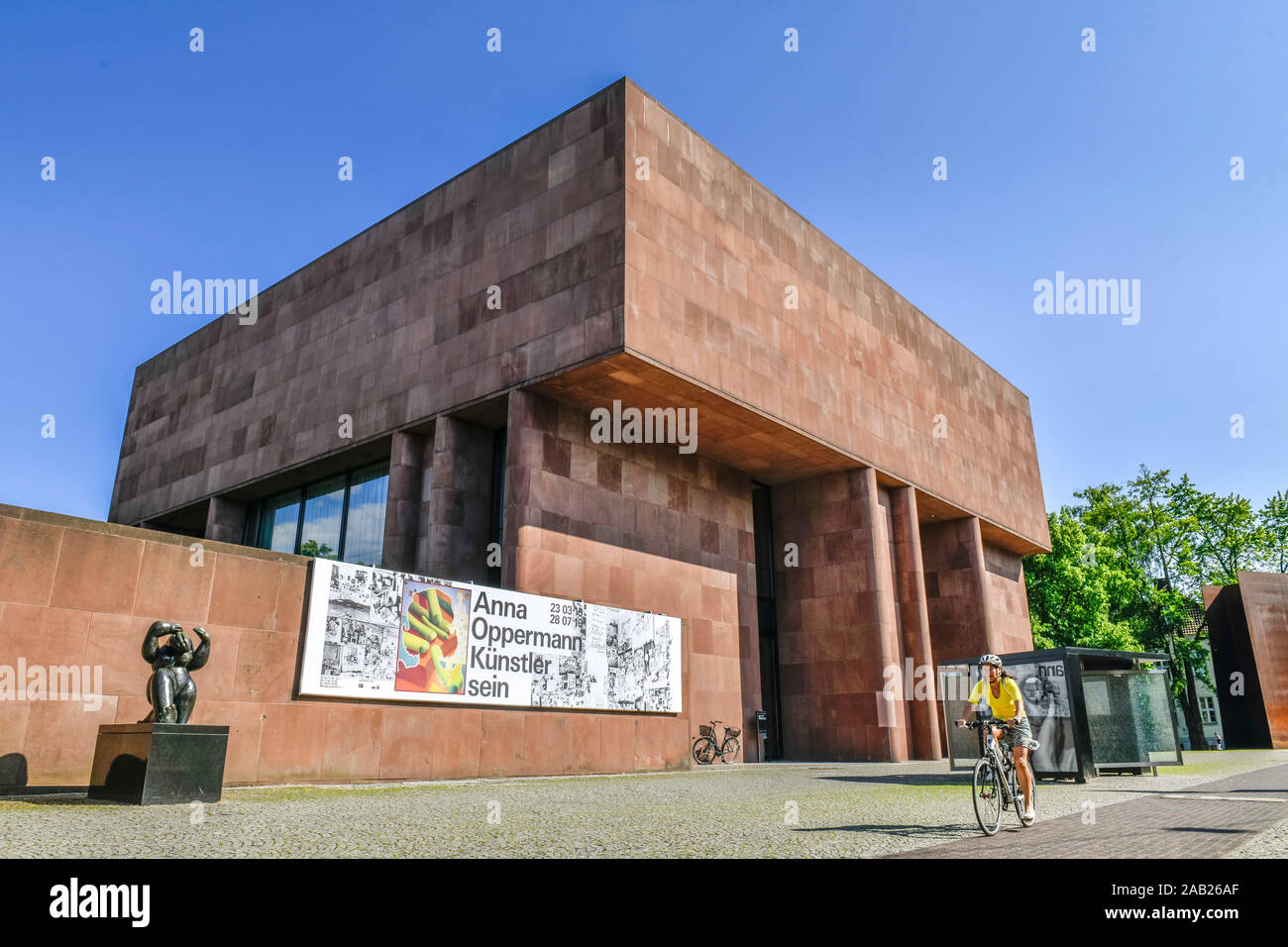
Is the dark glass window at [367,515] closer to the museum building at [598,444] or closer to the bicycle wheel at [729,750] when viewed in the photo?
the museum building at [598,444]

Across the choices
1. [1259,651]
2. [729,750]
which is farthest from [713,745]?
[1259,651]

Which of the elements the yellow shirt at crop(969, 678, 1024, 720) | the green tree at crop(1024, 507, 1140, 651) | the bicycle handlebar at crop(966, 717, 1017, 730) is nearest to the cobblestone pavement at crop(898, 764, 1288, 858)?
the bicycle handlebar at crop(966, 717, 1017, 730)

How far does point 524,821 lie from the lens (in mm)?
9391

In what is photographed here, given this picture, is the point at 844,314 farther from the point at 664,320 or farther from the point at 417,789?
the point at 417,789

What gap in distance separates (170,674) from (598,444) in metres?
16.0

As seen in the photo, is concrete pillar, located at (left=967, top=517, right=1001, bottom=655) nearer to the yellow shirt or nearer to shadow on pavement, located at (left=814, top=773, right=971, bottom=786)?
shadow on pavement, located at (left=814, top=773, right=971, bottom=786)

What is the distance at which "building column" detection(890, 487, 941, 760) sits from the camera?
30.8 meters

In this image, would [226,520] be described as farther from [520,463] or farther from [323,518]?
[520,463]

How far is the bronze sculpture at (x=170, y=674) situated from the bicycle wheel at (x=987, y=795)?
9.27 meters

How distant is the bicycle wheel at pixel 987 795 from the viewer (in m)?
8.55

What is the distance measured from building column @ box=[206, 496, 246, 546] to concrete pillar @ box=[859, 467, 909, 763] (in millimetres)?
23910

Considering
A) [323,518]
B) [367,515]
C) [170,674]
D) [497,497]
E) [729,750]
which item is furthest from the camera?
[323,518]
